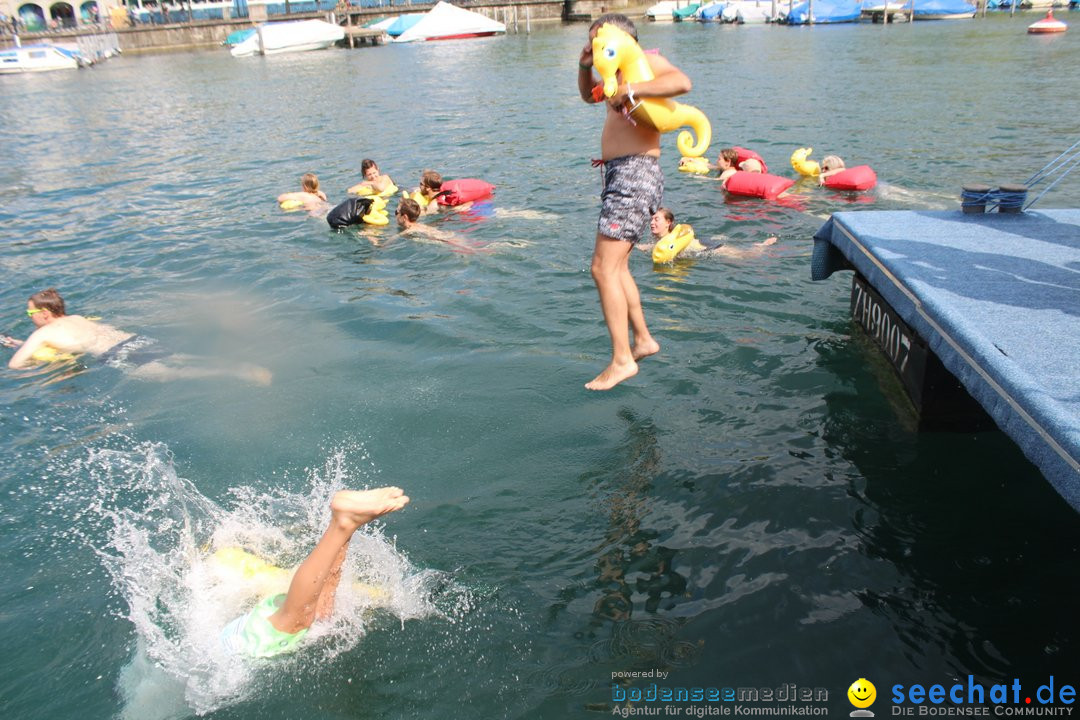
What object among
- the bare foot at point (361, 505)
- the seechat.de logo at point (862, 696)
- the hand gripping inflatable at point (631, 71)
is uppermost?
the hand gripping inflatable at point (631, 71)

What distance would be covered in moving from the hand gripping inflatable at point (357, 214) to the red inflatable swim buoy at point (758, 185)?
5890 millimetres

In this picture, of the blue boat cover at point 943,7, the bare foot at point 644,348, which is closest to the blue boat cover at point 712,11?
the blue boat cover at point 943,7

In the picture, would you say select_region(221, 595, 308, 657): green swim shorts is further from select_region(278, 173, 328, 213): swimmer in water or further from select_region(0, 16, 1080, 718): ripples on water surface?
select_region(278, 173, 328, 213): swimmer in water

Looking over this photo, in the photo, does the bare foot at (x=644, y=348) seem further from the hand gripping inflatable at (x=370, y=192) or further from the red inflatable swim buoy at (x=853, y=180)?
the hand gripping inflatable at (x=370, y=192)

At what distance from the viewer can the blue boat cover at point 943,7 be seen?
49.4 meters

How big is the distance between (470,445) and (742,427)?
7.31ft

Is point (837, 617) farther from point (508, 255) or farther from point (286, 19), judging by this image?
point (286, 19)

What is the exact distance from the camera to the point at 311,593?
404 cm

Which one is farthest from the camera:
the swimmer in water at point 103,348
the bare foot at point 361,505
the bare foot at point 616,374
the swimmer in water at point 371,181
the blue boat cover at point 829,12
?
the blue boat cover at point 829,12

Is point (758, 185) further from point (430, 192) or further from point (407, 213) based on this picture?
point (407, 213)

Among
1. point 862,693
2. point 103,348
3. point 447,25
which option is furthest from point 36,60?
point 862,693

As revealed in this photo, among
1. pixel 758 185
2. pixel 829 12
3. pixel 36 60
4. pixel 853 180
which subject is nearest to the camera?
pixel 758 185

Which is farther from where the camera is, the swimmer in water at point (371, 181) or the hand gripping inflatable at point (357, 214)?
the swimmer in water at point (371, 181)

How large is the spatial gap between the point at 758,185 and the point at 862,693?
1024cm
